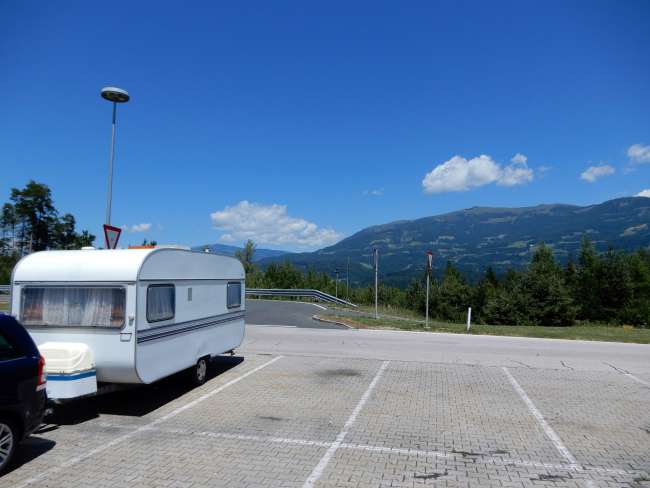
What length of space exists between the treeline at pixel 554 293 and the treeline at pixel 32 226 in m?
21.5

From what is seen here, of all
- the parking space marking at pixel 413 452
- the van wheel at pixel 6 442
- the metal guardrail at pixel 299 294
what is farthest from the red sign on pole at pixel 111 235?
the metal guardrail at pixel 299 294

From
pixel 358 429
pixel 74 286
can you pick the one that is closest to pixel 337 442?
pixel 358 429

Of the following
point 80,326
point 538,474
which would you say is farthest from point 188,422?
point 538,474

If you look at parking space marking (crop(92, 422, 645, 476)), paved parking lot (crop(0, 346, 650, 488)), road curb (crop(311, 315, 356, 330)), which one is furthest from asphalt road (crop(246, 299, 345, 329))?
parking space marking (crop(92, 422, 645, 476))

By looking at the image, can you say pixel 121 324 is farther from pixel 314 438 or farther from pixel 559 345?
pixel 559 345

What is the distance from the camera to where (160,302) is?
8.16 metres

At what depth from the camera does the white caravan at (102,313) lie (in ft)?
23.8

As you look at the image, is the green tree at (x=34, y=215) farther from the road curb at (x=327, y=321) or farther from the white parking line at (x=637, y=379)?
the white parking line at (x=637, y=379)

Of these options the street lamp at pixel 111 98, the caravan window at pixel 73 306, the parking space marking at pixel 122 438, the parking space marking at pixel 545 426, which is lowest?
the parking space marking at pixel 545 426

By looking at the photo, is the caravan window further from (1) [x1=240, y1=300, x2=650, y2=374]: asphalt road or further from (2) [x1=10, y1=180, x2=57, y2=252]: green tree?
(2) [x1=10, y1=180, x2=57, y2=252]: green tree

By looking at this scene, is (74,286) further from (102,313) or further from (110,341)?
(110,341)

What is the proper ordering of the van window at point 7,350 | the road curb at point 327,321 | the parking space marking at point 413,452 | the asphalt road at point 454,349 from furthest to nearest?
the road curb at point 327,321
the asphalt road at point 454,349
the parking space marking at point 413,452
the van window at point 7,350

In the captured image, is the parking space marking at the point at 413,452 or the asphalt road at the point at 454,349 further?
the asphalt road at the point at 454,349

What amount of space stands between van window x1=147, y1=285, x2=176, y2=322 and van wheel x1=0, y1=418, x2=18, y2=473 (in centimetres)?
255
